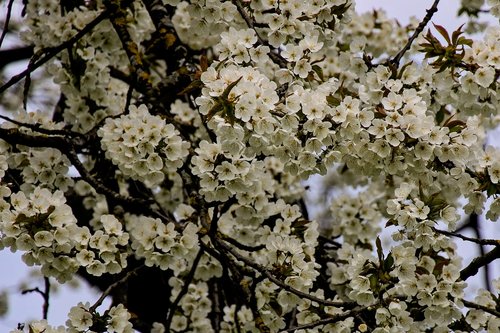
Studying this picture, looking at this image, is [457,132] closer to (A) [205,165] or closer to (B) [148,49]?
(A) [205,165]

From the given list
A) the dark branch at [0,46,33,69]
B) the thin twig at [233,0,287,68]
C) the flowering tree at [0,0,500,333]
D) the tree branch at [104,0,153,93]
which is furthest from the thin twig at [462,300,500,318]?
the dark branch at [0,46,33,69]

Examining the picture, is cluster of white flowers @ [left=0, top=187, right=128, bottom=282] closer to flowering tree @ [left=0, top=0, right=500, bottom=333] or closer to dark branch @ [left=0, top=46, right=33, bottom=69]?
flowering tree @ [left=0, top=0, right=500, bottom=333]

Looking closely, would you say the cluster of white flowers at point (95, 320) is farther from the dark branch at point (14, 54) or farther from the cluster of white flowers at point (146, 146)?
the dark branch at point (14, 54)

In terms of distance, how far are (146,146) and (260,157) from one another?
538mm

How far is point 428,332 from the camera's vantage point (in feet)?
13.7

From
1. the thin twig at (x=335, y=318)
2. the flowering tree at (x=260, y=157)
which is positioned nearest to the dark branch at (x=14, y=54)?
the flowering tree at (x=260, y=157)

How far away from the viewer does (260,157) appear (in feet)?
12.1

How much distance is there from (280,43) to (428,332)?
5.63 feet

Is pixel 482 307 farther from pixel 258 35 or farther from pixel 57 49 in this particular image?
pixel 57 49

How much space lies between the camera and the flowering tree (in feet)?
10.8

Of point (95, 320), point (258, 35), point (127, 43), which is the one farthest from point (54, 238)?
point (127, 43)

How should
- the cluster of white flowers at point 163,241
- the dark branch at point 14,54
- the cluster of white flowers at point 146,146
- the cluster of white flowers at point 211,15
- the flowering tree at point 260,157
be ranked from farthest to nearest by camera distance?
the dark branch at point 14,54 → the cluster of white flowers at point 211,15 → the cluster of white flowers at point 163,241 → the cluster of white flowers at point 146,146 → the flowering tree at point 260,157

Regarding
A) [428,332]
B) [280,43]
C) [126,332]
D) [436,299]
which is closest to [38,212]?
[126,332]

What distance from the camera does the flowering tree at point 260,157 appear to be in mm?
3291
